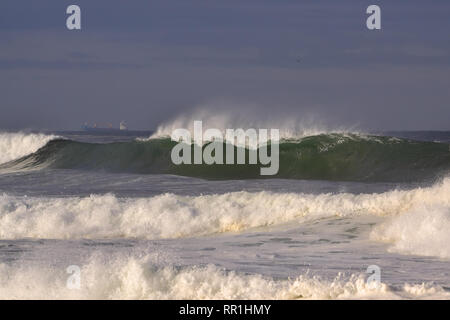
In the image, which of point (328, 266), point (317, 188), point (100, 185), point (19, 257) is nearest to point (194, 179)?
point (100, 185)

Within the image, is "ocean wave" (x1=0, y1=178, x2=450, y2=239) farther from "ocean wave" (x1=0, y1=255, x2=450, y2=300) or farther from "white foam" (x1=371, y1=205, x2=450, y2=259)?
"ocean wave" (x1=0, y1=255, x2=450, y2=300)

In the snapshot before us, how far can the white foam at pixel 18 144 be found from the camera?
44.6 metres

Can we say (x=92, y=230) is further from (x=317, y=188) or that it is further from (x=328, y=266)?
(x=317, y=188)

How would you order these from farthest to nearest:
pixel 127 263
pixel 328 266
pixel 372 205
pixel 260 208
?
1. pixel 260 208
2. pixel 372 205
3. pixel 328 266
4. pixel 127 263

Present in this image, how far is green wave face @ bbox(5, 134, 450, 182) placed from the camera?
92.5 ft

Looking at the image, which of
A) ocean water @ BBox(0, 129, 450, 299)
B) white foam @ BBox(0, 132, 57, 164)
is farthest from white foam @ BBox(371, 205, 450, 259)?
white foam @ BBox(0, 132, 57, 164)

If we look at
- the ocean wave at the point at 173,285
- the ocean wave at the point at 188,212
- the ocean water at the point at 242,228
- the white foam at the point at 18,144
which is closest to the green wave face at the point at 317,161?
the ocean water at the point at 242,228

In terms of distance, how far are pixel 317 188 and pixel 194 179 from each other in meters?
4.97

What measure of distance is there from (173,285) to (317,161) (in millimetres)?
20690

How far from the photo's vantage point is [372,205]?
52.9ft

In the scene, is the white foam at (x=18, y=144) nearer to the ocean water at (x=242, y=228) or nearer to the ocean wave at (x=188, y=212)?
the ocean water at (x=242, y=228)

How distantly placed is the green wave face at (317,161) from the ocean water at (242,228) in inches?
3.4

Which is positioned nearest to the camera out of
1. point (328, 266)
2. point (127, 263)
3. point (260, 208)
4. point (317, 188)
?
point (127, 263)

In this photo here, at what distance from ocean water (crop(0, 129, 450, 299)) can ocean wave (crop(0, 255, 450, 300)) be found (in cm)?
2
